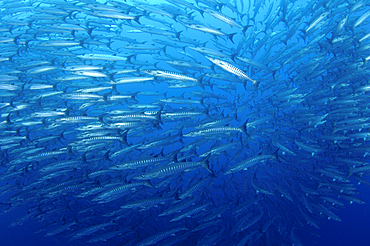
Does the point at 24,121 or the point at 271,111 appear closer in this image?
the point at 24,121

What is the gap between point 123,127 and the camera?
492 centimetres

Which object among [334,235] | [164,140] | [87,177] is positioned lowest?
[334,235]

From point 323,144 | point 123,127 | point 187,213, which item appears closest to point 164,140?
point 123,127

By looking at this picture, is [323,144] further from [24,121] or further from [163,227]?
[24,121]

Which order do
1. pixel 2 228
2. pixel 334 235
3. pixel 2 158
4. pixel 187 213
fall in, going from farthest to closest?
1. pixel 334 235
2. pixel 2 228
3. pixel 2 158
4. pixel 187 213

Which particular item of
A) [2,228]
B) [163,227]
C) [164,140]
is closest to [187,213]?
[164,140]

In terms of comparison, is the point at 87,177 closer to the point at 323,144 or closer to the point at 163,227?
the point at 163,227

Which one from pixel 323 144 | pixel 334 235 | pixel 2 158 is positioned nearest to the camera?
pixel 2 158

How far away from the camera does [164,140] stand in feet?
18.4

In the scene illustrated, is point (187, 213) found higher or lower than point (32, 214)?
higher

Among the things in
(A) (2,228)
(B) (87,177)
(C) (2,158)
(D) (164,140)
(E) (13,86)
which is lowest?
(A) (2,228)

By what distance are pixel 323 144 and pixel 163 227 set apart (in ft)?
23.7

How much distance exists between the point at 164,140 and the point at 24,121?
4.36 meters

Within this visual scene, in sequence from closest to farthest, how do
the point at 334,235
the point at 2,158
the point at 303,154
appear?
the point at 2,158
the point at 303,154
the point at 334,235
